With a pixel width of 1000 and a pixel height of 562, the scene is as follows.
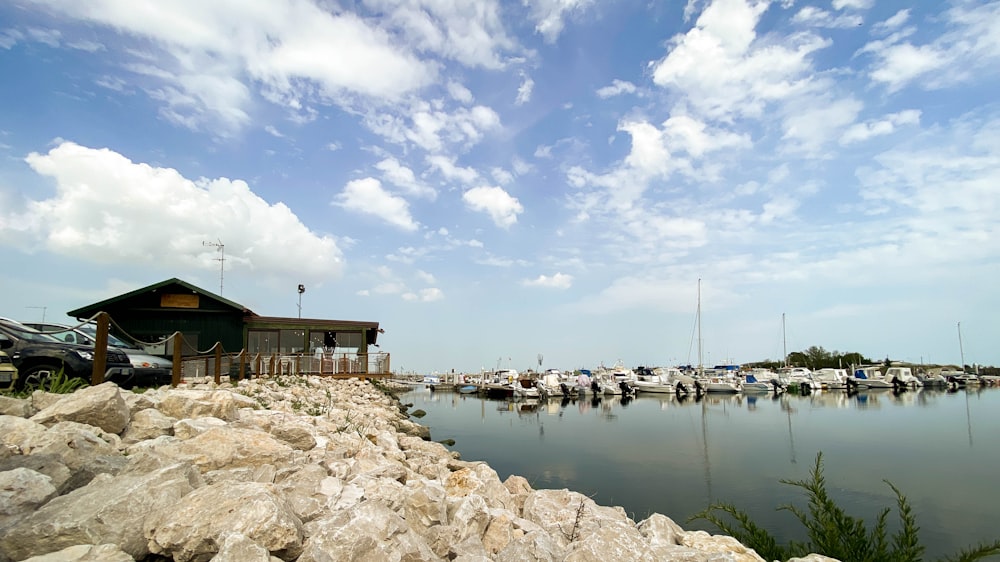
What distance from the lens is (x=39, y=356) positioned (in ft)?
30.7

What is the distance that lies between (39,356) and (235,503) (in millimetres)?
8260

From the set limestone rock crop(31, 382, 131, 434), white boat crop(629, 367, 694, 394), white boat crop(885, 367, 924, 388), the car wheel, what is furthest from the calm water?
white boat crop(885, 367, 924, 388)

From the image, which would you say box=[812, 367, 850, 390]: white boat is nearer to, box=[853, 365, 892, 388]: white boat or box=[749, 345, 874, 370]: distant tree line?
box=[853, 365, 892, 388]: white boat

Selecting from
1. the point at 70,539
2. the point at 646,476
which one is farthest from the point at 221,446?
the point at 646,476

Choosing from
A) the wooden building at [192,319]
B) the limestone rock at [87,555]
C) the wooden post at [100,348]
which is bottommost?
the limestone rock at [87,555]

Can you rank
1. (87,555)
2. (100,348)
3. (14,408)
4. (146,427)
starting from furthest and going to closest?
1. (100,348)
2. (146,427)
3. (14,408)
4. (87,555)

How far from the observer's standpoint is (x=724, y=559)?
444 centimetres

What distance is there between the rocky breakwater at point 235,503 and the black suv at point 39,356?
3296mm

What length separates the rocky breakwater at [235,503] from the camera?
365 cm

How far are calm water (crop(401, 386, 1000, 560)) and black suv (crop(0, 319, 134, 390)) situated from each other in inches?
437

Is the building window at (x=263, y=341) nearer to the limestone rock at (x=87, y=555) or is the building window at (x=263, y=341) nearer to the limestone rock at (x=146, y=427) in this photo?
the limestone rock at (x=146, y=427)

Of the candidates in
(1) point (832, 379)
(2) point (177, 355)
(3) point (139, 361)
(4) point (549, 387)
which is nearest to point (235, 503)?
(2) point (177, 355)

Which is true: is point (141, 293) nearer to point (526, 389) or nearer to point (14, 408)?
point (14, 408)

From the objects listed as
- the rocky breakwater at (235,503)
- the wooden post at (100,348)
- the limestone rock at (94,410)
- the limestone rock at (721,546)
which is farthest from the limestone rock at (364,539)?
the wooden post at (100,348)
